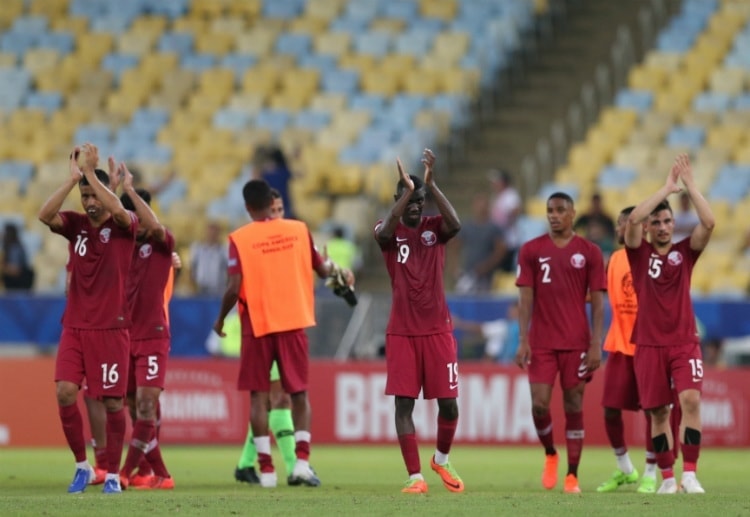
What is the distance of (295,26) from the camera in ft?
107

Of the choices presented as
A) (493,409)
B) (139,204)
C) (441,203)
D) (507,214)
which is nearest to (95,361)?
(139,204)

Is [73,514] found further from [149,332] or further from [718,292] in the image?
[718,292]

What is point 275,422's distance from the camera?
16078mm

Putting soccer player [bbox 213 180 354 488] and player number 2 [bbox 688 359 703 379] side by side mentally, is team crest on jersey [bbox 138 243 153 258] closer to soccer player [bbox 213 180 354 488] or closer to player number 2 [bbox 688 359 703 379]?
soccer player [bbox 213 180 354 488]

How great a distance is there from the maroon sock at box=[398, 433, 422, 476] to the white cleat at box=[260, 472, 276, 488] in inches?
61.9

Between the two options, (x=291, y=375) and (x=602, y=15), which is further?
(x=602, y=15)

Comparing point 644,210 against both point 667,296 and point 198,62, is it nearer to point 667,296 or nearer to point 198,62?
point 667,296

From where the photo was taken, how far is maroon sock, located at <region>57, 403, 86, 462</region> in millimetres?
14008

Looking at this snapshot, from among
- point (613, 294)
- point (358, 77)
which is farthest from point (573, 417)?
point (358, 77)

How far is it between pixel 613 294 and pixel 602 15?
1795 cm

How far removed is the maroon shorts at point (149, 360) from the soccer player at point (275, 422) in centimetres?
80

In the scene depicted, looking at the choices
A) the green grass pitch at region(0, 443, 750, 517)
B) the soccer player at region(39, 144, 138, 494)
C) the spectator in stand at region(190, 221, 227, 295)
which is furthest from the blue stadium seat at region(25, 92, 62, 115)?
the soccer player at region(39, 144, 138, 494)

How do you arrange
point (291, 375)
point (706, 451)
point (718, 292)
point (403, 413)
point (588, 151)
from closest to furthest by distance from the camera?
point (403, 413), point (291, 375), point (706, 451), point (718, 292), point (588, 151)

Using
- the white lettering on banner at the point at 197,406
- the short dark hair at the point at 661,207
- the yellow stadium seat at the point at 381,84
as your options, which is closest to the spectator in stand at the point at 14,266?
the white lettering on banner at the point at 197,406
